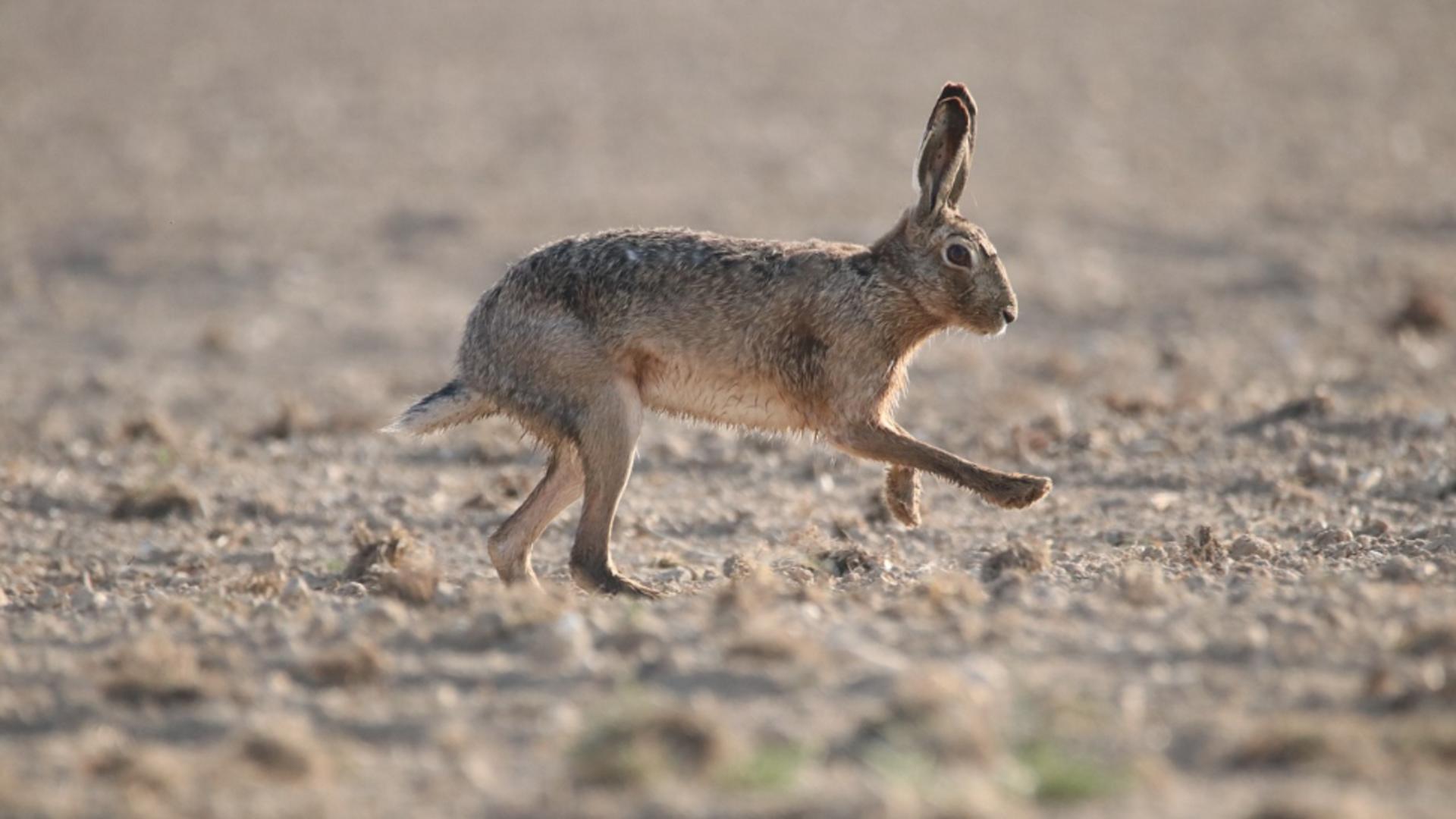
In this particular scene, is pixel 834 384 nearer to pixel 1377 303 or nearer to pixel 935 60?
pixel 1377 303

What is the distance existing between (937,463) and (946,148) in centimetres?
136

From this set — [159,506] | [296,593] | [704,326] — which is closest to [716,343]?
[704,326]

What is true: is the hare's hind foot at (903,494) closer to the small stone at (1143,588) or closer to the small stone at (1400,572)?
the small stone at (1143,588)

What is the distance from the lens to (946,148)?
25.3 ft

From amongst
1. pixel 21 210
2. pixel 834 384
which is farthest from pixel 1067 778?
pixel 21 210

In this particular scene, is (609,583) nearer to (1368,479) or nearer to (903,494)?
(903,494)

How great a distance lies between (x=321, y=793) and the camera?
4.29 m

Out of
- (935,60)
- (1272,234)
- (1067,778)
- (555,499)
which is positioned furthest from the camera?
(935,60)

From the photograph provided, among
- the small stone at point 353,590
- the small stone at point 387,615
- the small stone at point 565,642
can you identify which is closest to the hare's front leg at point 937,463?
the small stone at point 353,590

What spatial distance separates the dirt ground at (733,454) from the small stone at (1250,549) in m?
0.02

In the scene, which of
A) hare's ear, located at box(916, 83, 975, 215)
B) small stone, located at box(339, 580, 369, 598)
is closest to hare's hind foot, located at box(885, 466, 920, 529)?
hare's ear, located at box(916, 83, 975, 215)

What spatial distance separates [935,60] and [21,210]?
13189 millimetres

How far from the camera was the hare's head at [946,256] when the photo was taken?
778cm

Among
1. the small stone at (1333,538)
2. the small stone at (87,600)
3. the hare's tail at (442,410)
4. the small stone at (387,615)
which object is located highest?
the small stone at (1333,538)
